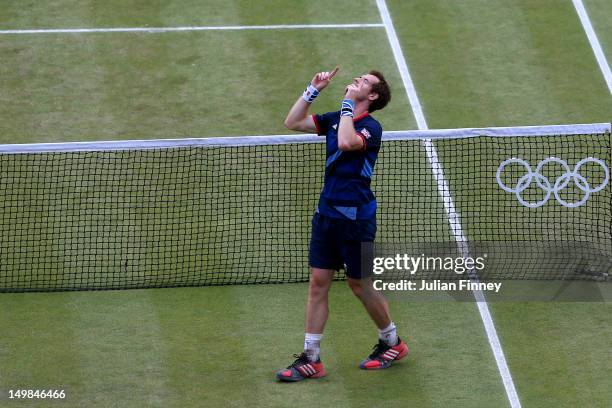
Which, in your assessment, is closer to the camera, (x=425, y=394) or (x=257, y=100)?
(x=425, y=394)

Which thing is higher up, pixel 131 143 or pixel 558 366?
pixel 131 143

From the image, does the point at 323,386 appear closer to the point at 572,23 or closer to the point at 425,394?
the point at 425,394

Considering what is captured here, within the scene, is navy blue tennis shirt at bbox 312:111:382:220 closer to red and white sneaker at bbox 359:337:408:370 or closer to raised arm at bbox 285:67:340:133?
raised arm at bbox 285:67:340:133

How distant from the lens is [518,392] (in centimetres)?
1070

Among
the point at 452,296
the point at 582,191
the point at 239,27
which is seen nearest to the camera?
the point at 452,296

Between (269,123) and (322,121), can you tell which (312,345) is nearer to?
(322,121)

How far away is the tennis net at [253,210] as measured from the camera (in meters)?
12.8

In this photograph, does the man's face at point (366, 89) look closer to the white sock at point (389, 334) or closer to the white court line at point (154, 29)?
the white sock at point (389, 334)

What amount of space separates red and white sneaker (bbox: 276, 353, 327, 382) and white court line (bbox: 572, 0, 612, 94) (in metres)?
8.13

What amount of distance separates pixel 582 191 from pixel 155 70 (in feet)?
21.8

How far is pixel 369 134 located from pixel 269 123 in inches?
237

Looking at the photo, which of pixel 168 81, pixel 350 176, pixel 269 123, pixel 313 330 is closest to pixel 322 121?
pixel 350 176

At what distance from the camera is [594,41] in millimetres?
18156

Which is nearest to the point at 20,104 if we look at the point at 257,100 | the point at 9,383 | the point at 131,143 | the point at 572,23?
the point at 257,100
